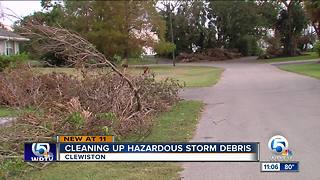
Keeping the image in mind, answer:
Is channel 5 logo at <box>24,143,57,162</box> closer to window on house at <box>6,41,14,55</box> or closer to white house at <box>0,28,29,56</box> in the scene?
white house at <box>0,28,29,56</box>

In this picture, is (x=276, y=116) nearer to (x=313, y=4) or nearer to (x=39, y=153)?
(x=39, y=153)

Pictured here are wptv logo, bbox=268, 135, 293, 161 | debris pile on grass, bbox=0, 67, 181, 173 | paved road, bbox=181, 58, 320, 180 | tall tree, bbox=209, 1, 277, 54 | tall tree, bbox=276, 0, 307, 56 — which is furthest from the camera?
tall tree, bbox=276, 0, 307, 56

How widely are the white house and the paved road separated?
2568 cm

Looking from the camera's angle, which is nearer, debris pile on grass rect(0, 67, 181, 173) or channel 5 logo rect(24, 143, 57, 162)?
channel 5 logo rect(24, 143, 57, 162)

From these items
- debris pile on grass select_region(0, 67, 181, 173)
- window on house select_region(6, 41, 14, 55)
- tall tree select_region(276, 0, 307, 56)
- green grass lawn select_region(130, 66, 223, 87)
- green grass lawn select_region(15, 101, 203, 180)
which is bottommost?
green grass lawn select_region(130, 66, 223, 87)

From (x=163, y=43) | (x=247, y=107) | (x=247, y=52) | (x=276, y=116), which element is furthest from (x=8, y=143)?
(x=247, y=52)

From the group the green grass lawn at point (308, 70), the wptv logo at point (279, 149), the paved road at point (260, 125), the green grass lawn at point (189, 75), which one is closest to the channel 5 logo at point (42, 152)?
the paved road at point (260, 125)

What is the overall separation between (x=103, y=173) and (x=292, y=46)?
68.6 m

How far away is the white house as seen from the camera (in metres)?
41.0

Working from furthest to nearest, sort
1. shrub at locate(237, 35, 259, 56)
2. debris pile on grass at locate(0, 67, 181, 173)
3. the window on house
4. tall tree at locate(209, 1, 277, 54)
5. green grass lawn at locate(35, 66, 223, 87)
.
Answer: shrub at locate(237, 35, 259, 56) → tall tree at locate(209, 1, 277, 54) → the window on house → green grass lawn at locate(35, 66, 223, 87) → debris pile on grass at locate(0, 67, 181, 173)

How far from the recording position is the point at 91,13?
48.3m

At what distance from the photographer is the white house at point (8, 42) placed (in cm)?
4101

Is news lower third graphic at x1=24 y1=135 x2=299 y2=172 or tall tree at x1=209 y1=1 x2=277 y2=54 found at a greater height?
tall tree at x1=209 y1=1 x2=277 y2=54

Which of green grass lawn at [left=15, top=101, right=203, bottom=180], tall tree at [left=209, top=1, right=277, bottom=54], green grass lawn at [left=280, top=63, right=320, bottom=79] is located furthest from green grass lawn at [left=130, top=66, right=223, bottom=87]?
tall tree at [left=209, top=1, right=277, bottom=54]
